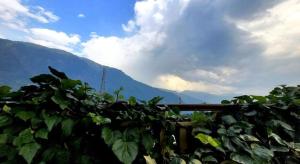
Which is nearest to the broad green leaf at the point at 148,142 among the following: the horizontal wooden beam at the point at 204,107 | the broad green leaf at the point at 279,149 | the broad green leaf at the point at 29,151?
the horizontal wooden beam at the point at 204,107

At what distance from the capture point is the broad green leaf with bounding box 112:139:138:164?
2.57 m

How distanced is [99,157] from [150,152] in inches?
16.4

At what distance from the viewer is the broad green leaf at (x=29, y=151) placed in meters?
2.44

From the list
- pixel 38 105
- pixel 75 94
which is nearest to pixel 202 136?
pixel 75 94

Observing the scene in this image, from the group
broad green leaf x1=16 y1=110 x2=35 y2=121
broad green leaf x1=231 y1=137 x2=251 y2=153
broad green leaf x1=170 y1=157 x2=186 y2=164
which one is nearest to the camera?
broad green leaf x1=16 y1=110 x2=35 y2=121

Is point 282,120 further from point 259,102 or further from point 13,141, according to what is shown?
point 13,141

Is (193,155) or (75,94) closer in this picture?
(75,94)

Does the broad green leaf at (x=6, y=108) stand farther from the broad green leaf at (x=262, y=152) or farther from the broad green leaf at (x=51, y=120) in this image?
the broad green leaf at (x=262, y=152)

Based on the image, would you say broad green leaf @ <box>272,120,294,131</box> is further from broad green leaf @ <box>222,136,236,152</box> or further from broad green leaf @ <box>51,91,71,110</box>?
broad green leaf @ <box>51,91,71,110</box>

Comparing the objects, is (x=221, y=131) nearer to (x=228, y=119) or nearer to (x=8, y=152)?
(x=228, y=119)

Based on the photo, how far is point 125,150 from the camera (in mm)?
2625

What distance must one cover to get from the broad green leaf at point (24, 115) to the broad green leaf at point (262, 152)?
1934 mm

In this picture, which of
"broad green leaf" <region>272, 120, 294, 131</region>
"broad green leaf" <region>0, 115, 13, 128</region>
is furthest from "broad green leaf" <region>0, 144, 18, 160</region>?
"broad green leaf" <region>272, 120, 294, 131</region>

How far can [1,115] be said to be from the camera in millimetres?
2635
